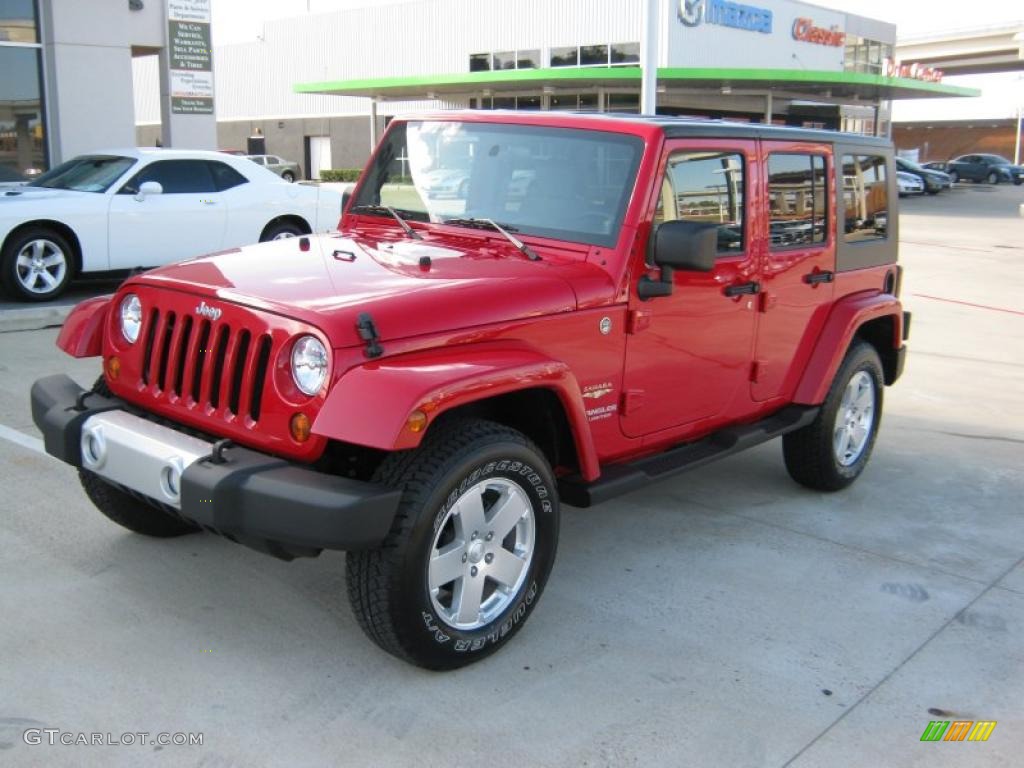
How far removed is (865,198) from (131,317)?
12.8 ft

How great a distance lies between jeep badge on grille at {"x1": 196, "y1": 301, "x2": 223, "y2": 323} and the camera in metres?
3.63

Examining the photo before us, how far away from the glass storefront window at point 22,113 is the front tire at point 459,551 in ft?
44.8

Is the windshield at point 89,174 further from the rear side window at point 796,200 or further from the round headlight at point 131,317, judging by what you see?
the rear side window at point 796,200

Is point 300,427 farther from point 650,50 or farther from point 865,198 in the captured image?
point 650,50

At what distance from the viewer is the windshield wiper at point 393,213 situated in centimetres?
456

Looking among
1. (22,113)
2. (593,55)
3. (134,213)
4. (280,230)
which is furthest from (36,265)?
(593,55)

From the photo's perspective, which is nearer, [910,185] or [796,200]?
[796,200]

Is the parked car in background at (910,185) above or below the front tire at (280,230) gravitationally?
above

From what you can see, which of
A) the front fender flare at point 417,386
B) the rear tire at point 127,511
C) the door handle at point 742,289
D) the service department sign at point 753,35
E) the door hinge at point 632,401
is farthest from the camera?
the service department sign at point 753,35

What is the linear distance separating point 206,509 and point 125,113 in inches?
574

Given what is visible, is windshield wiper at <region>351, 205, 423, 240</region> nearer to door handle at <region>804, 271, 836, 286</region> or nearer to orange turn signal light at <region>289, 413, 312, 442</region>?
orange turn signal light at <region>289, 413, 312, 442</region>

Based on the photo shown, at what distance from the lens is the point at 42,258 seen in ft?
33.9

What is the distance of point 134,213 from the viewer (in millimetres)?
10805

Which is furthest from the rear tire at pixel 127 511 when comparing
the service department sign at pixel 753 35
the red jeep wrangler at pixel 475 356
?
the service department sign at pixel 753 35
